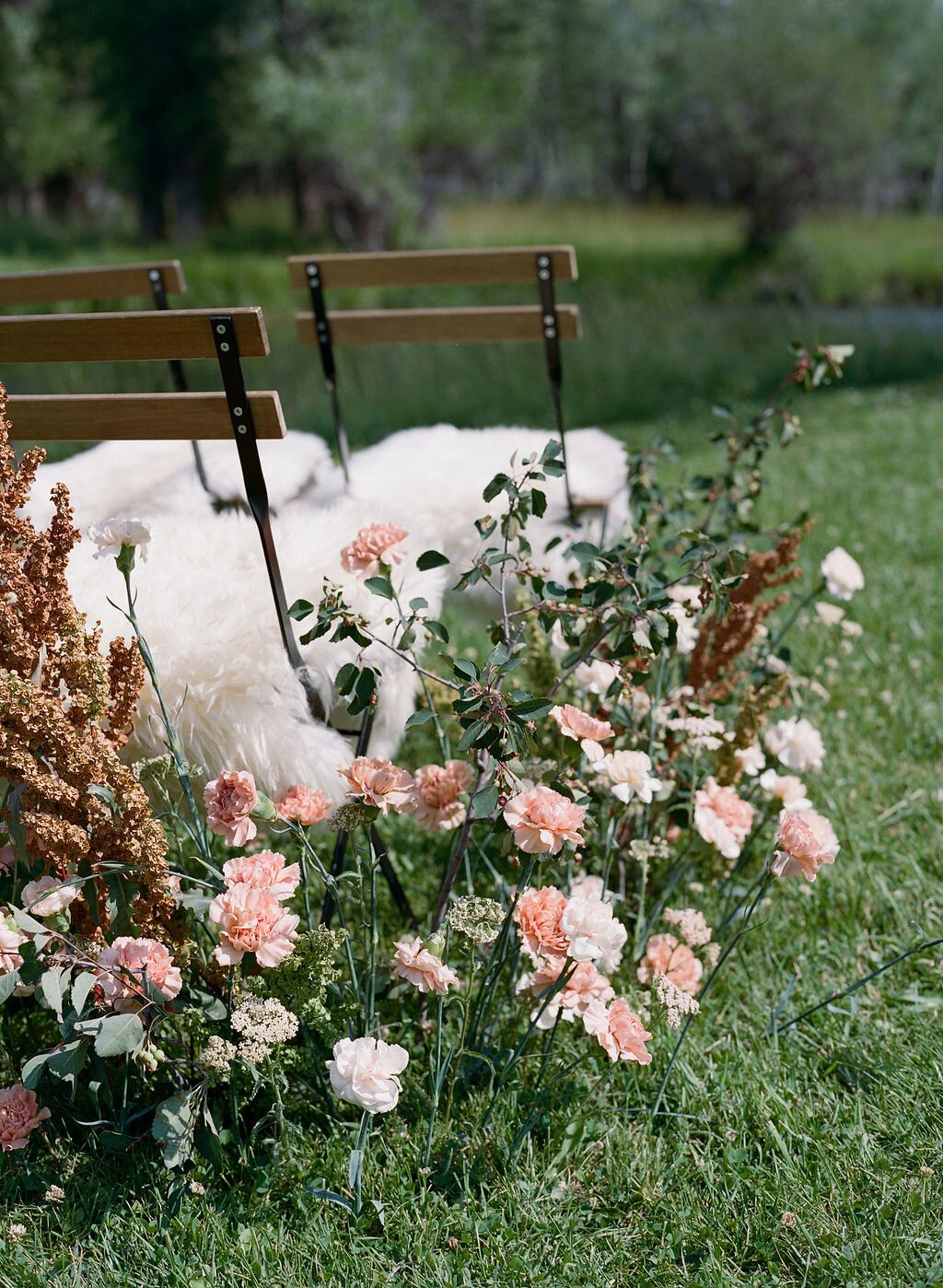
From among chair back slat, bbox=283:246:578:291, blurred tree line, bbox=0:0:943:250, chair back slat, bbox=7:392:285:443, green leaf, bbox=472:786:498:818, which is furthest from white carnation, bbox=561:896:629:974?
blurred tree line, bbox=0:0:943:250

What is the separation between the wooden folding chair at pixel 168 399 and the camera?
65.8 inches

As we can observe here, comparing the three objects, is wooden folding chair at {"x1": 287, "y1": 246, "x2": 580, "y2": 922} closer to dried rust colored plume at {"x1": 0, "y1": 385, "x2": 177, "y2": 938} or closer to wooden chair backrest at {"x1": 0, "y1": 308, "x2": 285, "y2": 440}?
wooden chair backrest at {"x1": 0, "y1": 308, "x2": 285, "y2": 440}

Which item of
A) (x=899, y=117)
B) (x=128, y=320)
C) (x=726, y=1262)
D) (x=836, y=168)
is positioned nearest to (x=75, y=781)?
(x=128, y=320)

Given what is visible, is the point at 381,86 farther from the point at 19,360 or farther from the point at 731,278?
the point at 19,360

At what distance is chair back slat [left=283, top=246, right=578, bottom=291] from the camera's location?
2.74 m

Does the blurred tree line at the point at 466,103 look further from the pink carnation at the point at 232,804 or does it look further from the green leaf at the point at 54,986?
the green leaf at the point at 54,986

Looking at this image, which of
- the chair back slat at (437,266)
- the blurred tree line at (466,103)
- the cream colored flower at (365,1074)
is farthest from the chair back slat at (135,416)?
the blurred tree line at (466,103)

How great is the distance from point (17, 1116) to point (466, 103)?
15.6 metres

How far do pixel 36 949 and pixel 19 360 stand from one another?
1050 mm

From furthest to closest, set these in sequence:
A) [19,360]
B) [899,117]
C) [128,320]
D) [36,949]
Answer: [899,117]
[19,360]
[128,320]
[36,949]

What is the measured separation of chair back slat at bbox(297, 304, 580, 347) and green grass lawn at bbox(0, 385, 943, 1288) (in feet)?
5.00

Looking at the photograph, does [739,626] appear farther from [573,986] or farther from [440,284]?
[440,284]

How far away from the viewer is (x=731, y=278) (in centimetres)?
1545

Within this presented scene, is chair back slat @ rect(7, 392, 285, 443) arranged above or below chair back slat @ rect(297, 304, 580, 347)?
above
